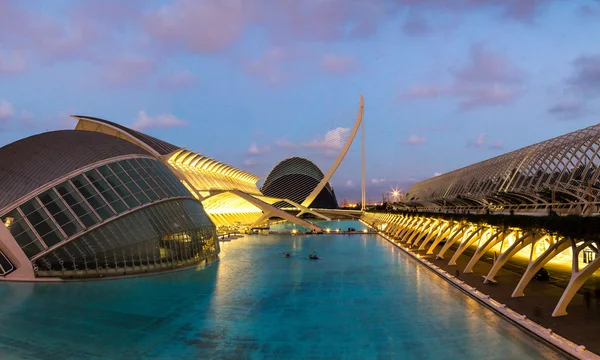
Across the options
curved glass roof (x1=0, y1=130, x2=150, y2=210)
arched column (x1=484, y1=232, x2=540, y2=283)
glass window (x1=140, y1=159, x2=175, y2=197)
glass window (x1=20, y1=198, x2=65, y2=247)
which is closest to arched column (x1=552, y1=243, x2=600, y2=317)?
arched column (x1=484, y1=232, x2=540, y2=283)

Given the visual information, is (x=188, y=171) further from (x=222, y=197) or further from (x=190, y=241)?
(x=190, y=241)

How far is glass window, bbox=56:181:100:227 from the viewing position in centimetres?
2528

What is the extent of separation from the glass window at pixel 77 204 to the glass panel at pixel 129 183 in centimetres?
331

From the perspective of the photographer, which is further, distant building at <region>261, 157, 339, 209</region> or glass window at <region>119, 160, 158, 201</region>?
distant building at <region>261, 157, 339, 209</region>

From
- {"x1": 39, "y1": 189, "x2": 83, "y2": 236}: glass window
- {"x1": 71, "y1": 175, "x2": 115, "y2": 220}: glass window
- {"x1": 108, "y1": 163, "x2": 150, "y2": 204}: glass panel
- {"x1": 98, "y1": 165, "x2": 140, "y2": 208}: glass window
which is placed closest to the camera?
{"x1": 39, "y1": 189, "x2": 83, "y2": 236}: glass window

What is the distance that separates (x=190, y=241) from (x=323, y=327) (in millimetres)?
17743

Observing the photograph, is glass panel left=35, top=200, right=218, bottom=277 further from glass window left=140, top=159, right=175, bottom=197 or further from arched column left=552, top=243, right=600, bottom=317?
arched column left=552, top=243, right=600, bottom=317

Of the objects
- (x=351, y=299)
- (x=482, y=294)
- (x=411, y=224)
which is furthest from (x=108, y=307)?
(x=411, y=224)

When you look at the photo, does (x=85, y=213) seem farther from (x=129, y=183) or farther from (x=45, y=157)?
(x=45, y=157)

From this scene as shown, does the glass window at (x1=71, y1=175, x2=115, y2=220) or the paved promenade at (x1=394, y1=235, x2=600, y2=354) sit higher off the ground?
the glass window at (x1=71, y1=175, x2=115, y2=220)

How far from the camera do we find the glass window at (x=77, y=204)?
25.3m

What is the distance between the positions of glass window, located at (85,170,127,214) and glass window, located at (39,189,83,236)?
232 centimetres

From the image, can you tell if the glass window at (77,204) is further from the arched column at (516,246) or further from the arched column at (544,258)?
the arched column at (544,258)

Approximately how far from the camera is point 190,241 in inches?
1227
